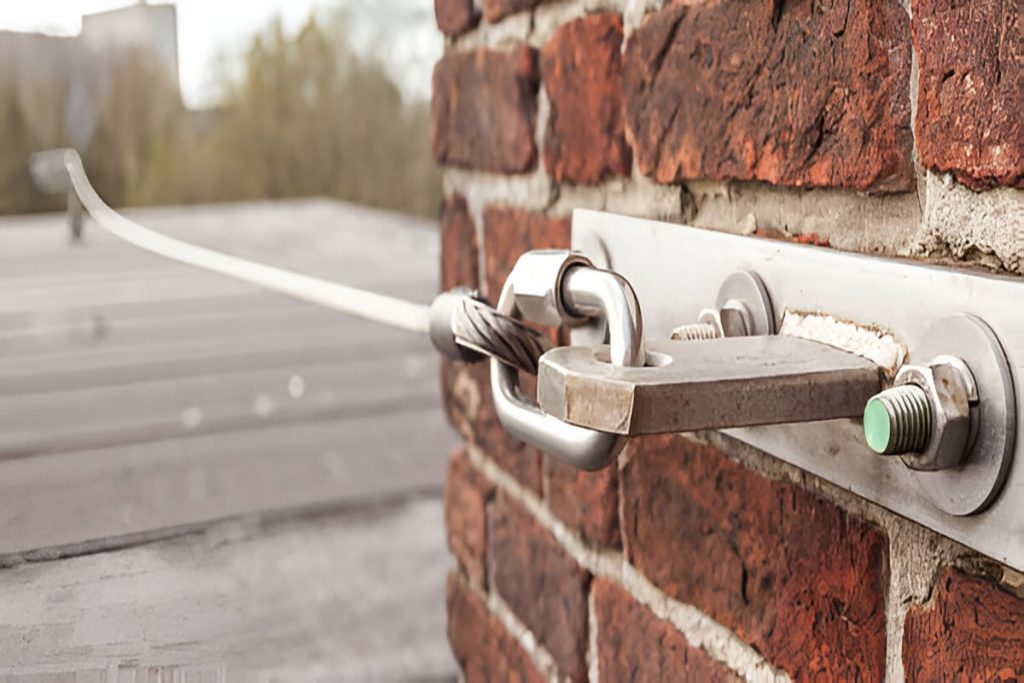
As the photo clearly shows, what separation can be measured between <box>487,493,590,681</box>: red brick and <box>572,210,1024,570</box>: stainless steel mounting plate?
6.9 inches

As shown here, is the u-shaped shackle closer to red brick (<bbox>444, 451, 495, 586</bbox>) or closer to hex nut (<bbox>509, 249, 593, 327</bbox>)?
hex nut (<bbox>509, 249, 593, 327</bbox>)

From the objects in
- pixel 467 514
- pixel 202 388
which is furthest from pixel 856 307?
pixel 202 388

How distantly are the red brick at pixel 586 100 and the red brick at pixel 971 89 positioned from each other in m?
0.18

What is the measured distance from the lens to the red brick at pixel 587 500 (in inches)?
19.0

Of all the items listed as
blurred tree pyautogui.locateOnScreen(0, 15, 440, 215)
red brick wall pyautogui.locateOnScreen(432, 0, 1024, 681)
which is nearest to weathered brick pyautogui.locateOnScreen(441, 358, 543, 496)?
red brick wall pyautogui.locateOnScreen(432, 0, 1024, 681)

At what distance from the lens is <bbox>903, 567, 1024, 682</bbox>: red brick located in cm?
25

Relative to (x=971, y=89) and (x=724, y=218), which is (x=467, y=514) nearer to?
(x=724, y=218)

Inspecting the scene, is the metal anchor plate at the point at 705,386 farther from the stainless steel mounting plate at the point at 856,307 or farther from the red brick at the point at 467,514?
the red brick at the point at 467,514

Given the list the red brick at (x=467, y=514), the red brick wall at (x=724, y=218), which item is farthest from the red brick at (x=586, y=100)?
the red brick at (x=467, y=514)

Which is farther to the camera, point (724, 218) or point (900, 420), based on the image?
point (724, 218)

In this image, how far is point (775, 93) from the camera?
1.09ft

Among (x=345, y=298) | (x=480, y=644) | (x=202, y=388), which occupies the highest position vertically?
(x=345, y=298)

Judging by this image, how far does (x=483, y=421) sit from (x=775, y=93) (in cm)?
33

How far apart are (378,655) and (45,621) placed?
0.24 meters
